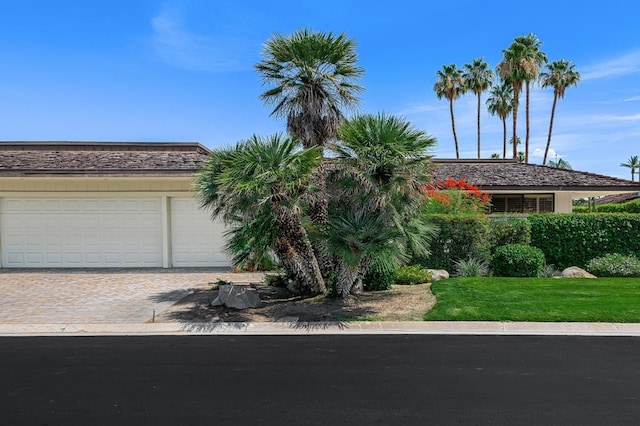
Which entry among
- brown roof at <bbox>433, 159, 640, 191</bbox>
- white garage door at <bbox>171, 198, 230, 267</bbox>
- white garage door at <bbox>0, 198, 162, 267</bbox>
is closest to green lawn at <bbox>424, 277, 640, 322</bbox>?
brown roof at <bbox>433, 159, 640, 191</bbox>

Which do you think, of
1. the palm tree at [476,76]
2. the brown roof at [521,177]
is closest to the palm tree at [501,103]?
the palm tree at [476,76]

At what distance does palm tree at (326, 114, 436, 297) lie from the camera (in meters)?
8.66

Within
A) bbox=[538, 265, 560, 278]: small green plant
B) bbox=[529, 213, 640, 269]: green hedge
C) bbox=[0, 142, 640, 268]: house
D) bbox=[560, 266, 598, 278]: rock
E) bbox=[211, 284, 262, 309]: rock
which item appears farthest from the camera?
bbox=[0, 142, 640, 268]: house

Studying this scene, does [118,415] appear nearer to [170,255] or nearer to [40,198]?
[170,255]

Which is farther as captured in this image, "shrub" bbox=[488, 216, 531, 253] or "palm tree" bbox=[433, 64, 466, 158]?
"palm tree" bbox=[433, 64, 466, 158]

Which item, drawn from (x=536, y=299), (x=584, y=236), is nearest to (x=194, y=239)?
(x=536, y=299)

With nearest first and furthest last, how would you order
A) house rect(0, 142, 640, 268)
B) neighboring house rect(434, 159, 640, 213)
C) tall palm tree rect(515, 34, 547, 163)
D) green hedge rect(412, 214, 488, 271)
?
green hedge rect(412, 214, 488, 271), house rect(0, 142, 640, 268), neighboring house rect(434, 159, 640, 213), tall palm tree rect(515, 34, 547, 163)

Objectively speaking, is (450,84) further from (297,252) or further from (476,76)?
(297,252)

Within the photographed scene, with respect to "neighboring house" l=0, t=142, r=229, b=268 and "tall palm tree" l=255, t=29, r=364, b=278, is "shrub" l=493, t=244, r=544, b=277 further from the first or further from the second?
"neighboring house" l=0, t=142, r=229, b=268

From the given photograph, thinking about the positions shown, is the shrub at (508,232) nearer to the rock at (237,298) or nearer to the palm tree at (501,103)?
the rock at (237,298)

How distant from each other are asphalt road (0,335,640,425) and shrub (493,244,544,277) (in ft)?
15.9

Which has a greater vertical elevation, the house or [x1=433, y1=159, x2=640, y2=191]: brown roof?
[x1=433, y1=159, x2=640, y2=191]: brown roof

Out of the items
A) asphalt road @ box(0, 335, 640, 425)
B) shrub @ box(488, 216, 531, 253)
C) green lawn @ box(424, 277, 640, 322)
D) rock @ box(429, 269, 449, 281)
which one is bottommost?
asphalt road @ box(0, 335, 640, 425)

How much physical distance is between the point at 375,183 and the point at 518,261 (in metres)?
5.62
